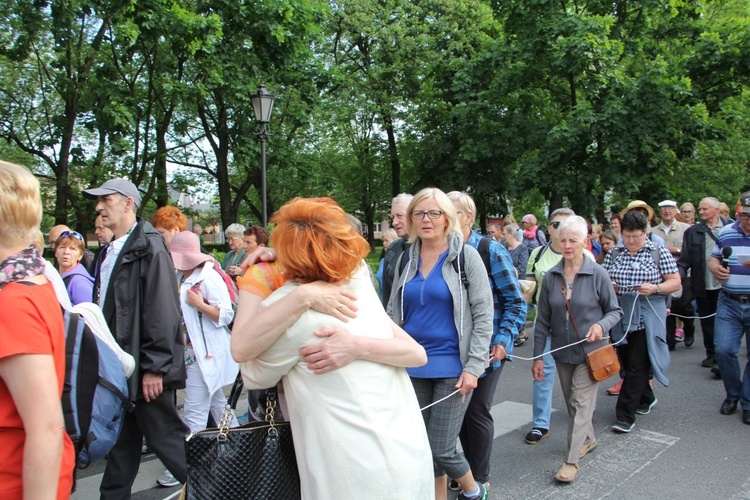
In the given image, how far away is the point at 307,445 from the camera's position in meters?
1.82

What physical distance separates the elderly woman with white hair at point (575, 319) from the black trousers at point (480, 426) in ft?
2.46

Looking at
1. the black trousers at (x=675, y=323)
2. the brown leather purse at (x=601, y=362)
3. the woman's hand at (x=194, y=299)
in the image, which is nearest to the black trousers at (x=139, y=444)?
the woman's hand at (x=194, y=299)

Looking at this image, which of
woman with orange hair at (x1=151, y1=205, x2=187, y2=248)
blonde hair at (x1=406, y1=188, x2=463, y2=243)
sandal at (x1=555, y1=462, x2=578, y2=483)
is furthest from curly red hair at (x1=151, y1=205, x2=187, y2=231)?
sandal at (x1=555, y1=462, x2=578, y2=483)

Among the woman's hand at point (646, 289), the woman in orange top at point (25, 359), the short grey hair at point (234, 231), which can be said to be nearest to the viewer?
the woman in orange top at point (25, 359)

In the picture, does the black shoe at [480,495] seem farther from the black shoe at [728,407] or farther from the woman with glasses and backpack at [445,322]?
the black shoe at [728,407]

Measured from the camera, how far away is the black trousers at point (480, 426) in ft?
11.7

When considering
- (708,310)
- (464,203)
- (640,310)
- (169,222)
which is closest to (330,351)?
(464,203)

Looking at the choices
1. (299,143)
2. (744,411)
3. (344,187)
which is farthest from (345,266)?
(344,187)

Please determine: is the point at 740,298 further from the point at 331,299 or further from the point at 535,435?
the point at 331,299

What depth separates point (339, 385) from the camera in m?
1.82

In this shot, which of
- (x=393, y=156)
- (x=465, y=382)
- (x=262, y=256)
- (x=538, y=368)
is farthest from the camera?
(x=393, y=156)

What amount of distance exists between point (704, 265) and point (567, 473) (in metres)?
4.14

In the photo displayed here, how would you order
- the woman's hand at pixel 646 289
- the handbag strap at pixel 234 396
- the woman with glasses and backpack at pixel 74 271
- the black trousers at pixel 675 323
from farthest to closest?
the black trousers at pixel 675 323, the woman's hand at pixel 646 289, the woman with glasses and backpack at pixel 74 271, the handbag strap at pixel 234 396

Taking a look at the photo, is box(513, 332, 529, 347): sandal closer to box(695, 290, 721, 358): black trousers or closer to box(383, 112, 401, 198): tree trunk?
box(695, 290, 721, 358): black trousers
